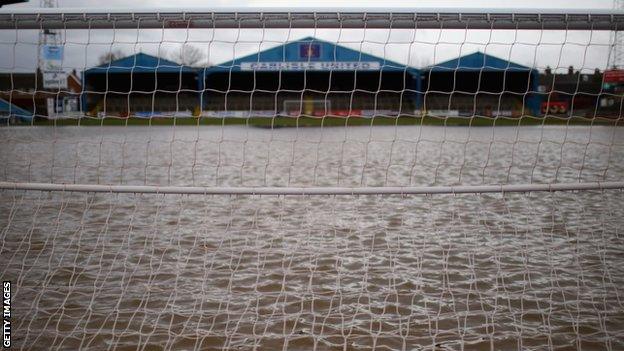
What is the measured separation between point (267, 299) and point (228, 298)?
0.23 m

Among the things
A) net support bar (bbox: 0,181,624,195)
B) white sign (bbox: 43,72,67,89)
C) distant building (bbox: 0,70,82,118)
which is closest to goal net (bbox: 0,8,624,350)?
net support bar (bbox: 0,181,624,195)

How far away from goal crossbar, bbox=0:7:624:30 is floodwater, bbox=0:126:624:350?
2.51 feet

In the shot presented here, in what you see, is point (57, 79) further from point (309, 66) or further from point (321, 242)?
point (321, 242)

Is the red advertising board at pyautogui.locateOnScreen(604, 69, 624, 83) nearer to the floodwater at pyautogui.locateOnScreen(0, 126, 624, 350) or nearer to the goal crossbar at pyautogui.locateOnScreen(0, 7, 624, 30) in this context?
the floodwater at pyautogui.locateOnScreen(0, 126, 624, 350)

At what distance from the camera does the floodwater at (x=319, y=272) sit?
2.59 meters

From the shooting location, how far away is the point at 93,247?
398 centimetres

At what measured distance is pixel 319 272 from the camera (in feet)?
11.4

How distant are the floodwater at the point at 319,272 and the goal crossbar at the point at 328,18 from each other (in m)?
0.77

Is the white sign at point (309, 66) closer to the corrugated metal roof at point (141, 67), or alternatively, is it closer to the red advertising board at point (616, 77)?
the corrugated metal roof at point (141, 67)

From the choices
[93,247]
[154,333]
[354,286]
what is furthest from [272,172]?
[154,333]

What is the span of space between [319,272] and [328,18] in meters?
1.70

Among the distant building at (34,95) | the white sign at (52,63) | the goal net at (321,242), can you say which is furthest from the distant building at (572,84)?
the white sign at (52,63)

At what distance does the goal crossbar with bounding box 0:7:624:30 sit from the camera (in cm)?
264

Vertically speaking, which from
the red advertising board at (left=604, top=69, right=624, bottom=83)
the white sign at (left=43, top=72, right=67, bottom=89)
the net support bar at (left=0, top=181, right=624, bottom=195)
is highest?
the red advertising board at (left=604, top=69, right=624, bottom=83)
